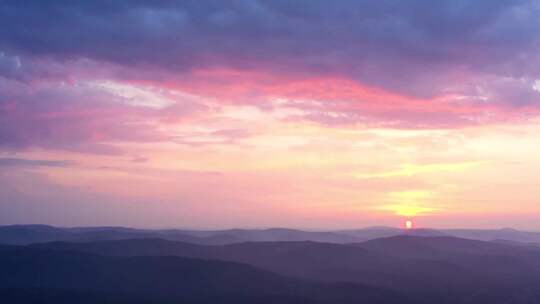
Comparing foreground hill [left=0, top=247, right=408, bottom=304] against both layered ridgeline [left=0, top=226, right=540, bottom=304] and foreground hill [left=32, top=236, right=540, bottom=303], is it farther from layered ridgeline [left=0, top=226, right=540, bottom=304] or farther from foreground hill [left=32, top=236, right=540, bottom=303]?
foreground hill [left=32, top=236, right=540, bottom=303]

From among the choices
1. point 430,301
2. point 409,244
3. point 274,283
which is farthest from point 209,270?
point 409,244

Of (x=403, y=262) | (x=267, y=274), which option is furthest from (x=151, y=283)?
(x=403, y=262)

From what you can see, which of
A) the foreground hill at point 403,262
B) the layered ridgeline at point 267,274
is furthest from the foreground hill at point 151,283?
the foreground hill at point 403,262

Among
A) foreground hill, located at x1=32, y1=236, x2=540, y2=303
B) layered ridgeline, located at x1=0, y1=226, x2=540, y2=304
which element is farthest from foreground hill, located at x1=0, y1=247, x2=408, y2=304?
foreground hill, located at x1=32, y1=236, x2=540, y2=303

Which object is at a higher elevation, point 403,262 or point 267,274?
point 403,262

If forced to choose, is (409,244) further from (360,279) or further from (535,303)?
(535,303)

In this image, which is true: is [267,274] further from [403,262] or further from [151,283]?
[403,262]

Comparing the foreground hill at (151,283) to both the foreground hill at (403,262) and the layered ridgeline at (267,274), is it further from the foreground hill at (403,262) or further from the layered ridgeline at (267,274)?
the foreground hill at (403,262)
